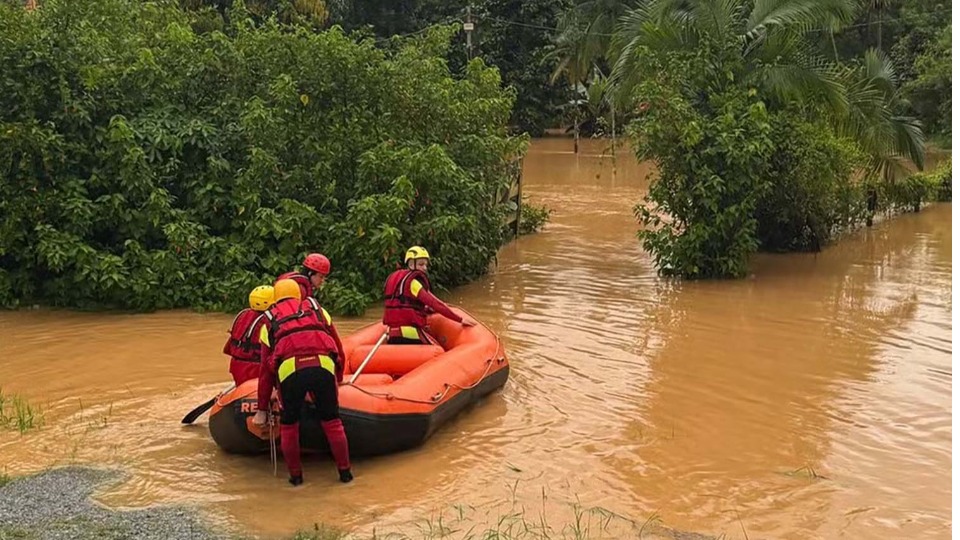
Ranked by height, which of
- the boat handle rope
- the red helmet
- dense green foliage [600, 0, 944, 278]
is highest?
dense green foliage [600, 0, 944, 278]

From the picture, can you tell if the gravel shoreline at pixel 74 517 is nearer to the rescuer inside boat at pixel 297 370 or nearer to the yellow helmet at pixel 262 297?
the rescuer inside boat at pixel 297 370

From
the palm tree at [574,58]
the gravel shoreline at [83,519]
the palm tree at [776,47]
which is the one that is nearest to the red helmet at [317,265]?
the gravel shoreline at [83,519]

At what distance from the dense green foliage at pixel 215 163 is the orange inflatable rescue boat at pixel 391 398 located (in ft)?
11.6

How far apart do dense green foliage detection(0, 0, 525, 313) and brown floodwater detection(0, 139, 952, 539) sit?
23.8 inches

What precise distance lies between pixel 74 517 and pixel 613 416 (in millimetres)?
4262

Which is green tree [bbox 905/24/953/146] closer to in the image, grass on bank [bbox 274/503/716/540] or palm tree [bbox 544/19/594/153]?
palm tree [bbox 544/19/594/153]

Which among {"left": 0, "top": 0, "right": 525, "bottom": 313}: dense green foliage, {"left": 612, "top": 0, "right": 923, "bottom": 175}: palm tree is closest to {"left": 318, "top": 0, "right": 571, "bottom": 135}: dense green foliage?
{"left": 612, "top": 0, "right": 923, "bottom": 175}: palm tree

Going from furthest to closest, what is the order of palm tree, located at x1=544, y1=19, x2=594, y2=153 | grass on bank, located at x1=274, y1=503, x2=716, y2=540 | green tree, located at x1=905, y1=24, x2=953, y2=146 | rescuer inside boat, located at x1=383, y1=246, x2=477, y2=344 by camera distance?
1. palm tree, located at x1=544, y1=19, x2=594, y2=153
2. green tree, located at x1=905, y1=24, x2=953, y2=146
3. rescuer inside boat, located at x1=383, y1=246, x2=477, y2=344
4. grass on bank, located at x1=274, y1=503, x2=716, y2=540

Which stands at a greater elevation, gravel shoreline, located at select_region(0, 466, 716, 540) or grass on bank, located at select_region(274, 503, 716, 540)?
gravel shoreline, located at select_region(0, 466, 716, 540)

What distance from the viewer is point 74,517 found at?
18.5 feet

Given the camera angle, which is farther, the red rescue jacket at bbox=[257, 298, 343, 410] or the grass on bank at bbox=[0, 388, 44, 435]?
the grass on bank at bbox=[0, 388, 44, 435]

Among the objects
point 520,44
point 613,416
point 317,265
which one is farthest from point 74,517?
point 520,44

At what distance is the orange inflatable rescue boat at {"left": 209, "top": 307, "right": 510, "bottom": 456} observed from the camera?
666 cm

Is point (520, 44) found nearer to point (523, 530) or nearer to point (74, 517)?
point (523, 530)
